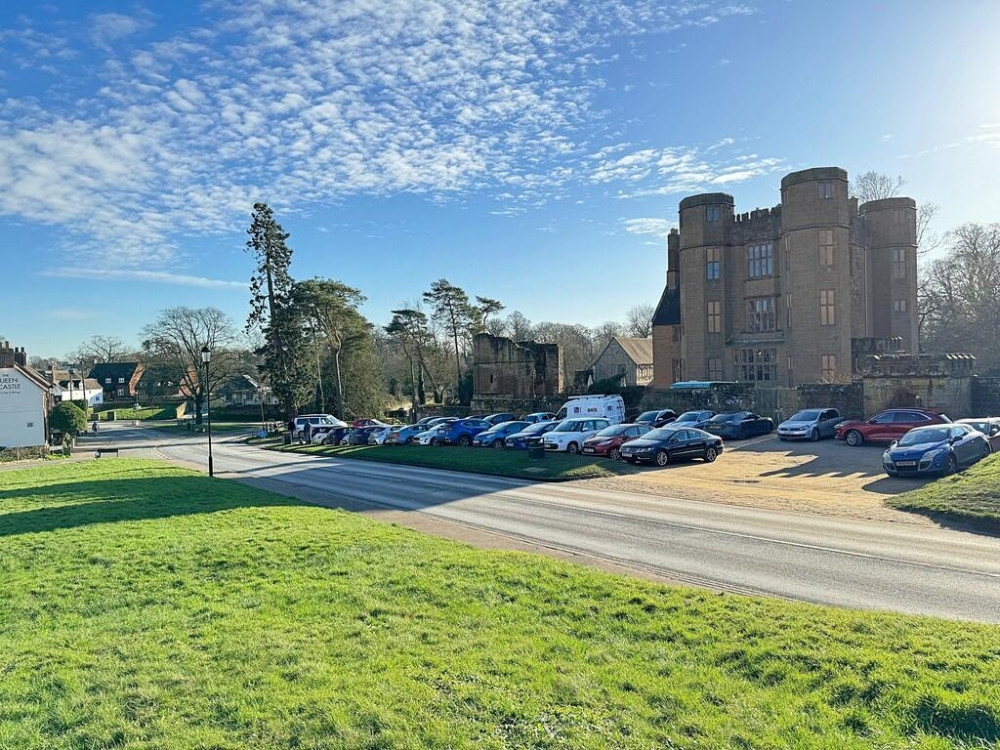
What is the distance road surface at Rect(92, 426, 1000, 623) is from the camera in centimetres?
928

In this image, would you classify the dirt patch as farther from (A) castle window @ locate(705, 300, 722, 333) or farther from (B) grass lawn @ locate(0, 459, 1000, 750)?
(A) castle window @ locate(705, 300, 722, 333)

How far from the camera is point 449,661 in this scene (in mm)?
6328

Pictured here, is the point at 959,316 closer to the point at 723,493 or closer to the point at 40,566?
the point at 723,493

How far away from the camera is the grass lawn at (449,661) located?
4.97 m

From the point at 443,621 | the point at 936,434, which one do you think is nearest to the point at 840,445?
the point at 936,434

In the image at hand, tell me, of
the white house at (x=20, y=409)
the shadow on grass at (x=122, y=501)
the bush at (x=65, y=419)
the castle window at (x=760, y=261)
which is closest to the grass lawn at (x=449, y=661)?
the shadow on grass at (x=122, y=501)

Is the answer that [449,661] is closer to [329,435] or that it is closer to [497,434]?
[497,434]

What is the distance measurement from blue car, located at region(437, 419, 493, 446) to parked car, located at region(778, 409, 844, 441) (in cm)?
1607

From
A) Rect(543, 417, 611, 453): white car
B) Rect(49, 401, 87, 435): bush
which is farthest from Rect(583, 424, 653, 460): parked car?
Rect(49, 401, 87, 435): bush

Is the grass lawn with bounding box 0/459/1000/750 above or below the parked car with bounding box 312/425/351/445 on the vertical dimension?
above

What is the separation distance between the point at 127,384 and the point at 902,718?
12844 centimetres

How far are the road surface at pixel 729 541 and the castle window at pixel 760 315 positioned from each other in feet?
107

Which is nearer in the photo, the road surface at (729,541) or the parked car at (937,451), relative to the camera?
the road surface at (729,541)

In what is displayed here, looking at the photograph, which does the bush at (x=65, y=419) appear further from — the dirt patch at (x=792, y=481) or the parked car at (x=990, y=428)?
the parked car at (x=990, y=428)
